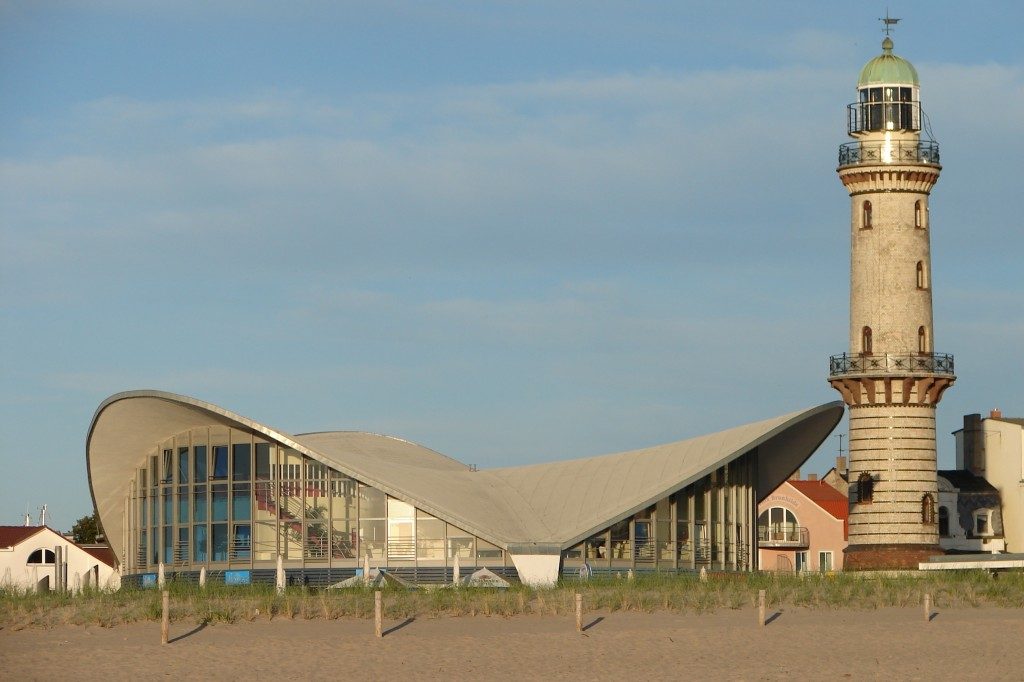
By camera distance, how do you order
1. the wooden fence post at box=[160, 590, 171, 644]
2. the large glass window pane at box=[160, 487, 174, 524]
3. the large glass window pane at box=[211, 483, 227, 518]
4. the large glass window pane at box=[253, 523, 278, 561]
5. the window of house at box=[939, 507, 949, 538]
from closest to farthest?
the wooden fence post at box=[160, 590, 171, 644]
the large glass window pane at box=[253, 523, 278, 561]
the large glass window pane at box=[211, 483, 227, 518]
the large glass window pane at box=[160, 487, 174, 524]
the window of house at box=[939, 507, 949, 538]

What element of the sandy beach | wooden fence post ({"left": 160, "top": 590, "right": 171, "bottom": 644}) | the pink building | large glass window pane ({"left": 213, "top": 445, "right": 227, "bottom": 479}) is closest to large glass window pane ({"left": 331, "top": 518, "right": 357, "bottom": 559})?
large glass window pane ({"left": 213, "top": 445, "right": 227, "bottom": 479})

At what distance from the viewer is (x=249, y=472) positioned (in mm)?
61969

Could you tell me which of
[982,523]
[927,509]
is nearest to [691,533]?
[927,509]

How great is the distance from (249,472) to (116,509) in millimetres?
8822

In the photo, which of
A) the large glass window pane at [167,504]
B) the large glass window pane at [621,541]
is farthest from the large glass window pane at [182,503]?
the large glass window pane at [621,541]

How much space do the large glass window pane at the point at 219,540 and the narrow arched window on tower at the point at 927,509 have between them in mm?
23527

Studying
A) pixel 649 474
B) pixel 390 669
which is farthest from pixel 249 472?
pixel 390 669

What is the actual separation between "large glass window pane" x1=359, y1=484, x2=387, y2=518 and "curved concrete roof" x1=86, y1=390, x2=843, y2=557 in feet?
1.58

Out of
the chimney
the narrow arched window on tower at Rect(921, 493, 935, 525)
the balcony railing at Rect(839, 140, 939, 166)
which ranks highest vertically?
the balcony railing at Rect(839, 140, 939, 166)

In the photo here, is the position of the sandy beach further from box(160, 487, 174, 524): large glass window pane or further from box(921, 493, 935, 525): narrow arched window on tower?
box(160, 487, 174, 524): large glass window pane

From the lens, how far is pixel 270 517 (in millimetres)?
61469

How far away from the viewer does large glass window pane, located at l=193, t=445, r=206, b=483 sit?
62875mm

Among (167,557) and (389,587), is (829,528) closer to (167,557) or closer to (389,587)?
(167,557)

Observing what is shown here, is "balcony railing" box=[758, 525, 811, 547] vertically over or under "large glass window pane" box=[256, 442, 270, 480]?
under
